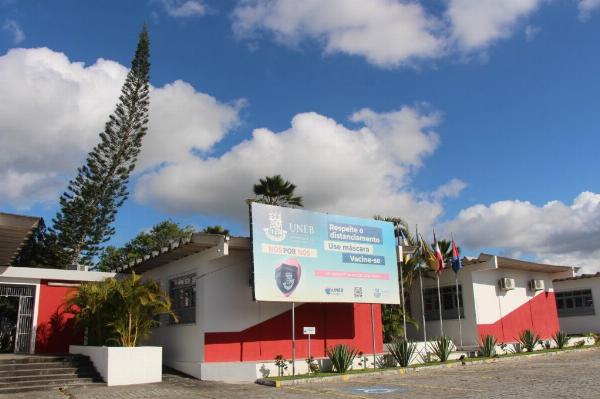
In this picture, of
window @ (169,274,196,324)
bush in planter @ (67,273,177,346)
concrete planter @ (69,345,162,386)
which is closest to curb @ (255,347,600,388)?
concrete planter @ (69,345,162,386)

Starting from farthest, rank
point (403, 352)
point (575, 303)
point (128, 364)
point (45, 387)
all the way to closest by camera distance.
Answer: point (575, 303) → point (403, 352) → point (128, 364) → point (45, 387)

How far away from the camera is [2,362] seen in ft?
43.9

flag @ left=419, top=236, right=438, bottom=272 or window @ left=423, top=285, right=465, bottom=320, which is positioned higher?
flag @ left=419, top=236, right=438, bottom=272

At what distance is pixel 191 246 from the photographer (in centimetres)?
1502

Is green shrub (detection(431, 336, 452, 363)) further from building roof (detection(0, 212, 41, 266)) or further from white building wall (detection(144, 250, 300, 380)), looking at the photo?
building roof (detection(0, 212, 41, 266))

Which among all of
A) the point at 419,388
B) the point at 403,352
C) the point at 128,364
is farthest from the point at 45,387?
the point at 403,352

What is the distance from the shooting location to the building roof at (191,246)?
14334mm

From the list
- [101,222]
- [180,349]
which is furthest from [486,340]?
[101,222]

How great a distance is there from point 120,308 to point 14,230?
10.9 ft

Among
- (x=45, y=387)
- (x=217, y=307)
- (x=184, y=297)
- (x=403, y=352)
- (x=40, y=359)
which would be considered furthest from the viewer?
(x=403, y=352)

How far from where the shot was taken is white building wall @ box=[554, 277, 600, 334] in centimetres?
2789

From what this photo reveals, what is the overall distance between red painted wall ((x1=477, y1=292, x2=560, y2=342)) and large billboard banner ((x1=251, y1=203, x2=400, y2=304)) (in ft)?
23.3

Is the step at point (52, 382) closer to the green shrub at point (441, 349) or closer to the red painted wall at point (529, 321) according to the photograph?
the green shrub at point (441, 349)

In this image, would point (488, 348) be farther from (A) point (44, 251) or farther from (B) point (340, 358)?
(A) point (44, 251)
